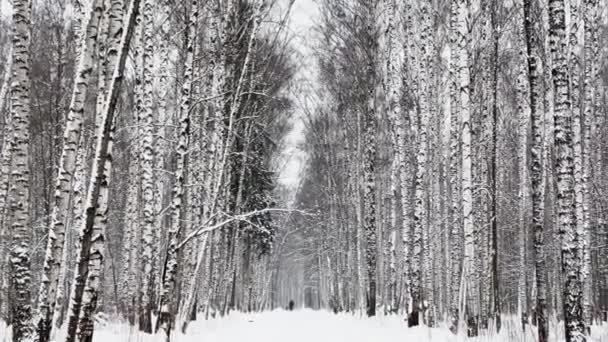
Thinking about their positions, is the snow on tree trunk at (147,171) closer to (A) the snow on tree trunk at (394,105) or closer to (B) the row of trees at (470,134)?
(B) the row of trees at (470,134)

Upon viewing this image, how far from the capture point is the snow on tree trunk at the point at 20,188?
23.7ft

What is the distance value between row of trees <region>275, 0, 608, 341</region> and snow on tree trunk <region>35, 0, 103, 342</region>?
376 cm

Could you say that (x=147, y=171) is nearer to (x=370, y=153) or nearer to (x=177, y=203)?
(x=177, y=203)

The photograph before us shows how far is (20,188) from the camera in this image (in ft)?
24.1

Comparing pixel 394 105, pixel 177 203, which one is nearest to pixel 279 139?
pixel 394 105

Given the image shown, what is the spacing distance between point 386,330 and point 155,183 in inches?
326

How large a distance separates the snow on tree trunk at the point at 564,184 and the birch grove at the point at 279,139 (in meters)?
0.02

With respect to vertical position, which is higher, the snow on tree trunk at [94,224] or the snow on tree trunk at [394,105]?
the snow on tree trunk at [394,105]

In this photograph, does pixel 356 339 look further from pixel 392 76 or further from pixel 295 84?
pixel 295 84

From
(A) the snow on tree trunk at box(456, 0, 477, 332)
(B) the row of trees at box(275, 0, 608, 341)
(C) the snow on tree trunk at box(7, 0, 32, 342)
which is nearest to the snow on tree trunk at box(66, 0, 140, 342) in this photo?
(C) the snow on tree trunk at box(7, 0, 32, 342)

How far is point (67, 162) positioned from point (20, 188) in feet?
2.53

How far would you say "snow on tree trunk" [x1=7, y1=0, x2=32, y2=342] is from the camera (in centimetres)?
723

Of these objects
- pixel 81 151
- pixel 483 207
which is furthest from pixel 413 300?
pixel 81 151

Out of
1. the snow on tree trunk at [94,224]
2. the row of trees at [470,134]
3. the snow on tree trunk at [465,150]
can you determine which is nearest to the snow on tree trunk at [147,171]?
the row of trees at [470,134]
